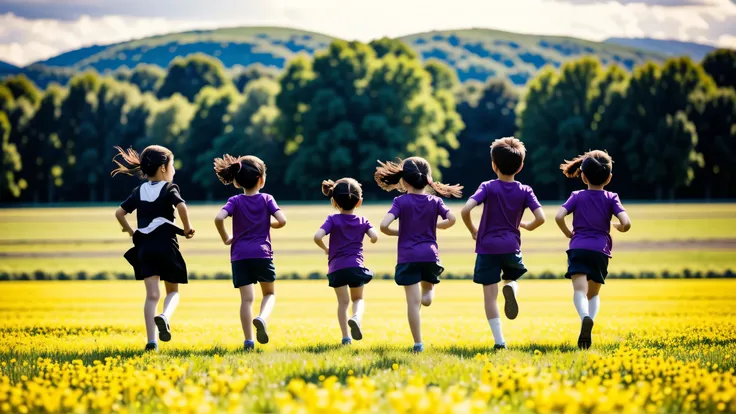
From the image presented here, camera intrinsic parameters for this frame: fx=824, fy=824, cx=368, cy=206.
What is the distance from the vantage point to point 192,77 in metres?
99.3

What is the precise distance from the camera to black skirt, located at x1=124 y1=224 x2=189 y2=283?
7.66 metres

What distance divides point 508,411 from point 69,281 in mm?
16510

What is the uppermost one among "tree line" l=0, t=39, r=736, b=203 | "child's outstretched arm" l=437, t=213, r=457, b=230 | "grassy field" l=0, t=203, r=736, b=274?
"tree line" l=0, t=39, r=736, b=203

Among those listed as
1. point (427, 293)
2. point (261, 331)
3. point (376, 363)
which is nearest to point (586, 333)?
point (427, 293)

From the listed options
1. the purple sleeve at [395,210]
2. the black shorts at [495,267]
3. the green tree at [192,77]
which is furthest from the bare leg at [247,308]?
the green tree at [192,77]

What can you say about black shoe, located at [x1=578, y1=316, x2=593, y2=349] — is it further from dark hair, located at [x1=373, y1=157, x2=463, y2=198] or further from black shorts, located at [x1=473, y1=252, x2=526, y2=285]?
dark hair, located at [x1=373, y1=157, x2=463, y2=198]

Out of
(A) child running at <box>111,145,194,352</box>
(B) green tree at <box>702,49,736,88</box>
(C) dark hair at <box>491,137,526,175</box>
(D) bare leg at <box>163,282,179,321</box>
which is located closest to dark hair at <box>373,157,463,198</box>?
(C) dark hair at <box>491,137,526,175</box>

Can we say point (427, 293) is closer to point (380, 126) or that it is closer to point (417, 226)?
point (417, 226)

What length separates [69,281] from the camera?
63.0 feet

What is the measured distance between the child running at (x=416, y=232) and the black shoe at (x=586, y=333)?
1.38 metres

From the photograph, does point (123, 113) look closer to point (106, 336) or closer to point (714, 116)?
point (714, 116)

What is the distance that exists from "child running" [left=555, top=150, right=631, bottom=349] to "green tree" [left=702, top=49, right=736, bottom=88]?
73.7 metres

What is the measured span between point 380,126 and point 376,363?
62658 millimetres

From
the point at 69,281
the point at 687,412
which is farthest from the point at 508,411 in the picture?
the point at 69,281
